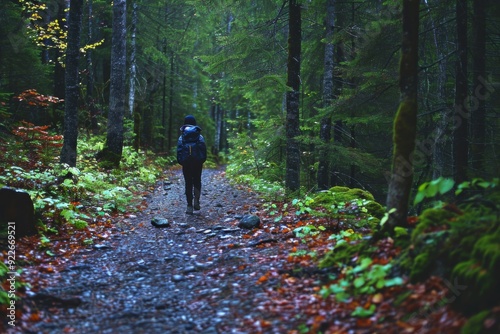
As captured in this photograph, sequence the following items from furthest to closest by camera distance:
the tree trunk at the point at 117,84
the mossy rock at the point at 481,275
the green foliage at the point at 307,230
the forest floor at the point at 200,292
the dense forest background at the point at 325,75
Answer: the tree trunk at the point at 117,84 < the dense forest background at the point at 325,75 < the green foliage at the point at 307,230 < the forest floor at the point at 200,292 < the mossy rock at the point at 481,275

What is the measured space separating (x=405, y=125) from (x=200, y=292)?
390cm

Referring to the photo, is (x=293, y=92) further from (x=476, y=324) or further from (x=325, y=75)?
(x=476, y=324)

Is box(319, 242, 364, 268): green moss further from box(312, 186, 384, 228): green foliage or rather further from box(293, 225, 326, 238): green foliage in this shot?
box(312, 186, 384, 228): green foliage

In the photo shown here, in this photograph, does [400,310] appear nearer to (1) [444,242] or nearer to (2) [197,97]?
(1) [444,242]

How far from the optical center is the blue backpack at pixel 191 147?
1091 centimetres

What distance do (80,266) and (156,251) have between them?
151 cm

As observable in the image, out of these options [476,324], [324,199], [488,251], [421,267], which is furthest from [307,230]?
[476,324]

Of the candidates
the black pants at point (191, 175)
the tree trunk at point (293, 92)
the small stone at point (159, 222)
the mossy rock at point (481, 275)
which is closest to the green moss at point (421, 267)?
the mossy rock at point (481, 275)

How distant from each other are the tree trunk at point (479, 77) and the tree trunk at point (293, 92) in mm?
4594

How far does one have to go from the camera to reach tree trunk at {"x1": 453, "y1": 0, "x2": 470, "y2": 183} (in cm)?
862

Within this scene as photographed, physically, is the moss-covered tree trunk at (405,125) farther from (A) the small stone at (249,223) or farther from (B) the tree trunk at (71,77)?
(B) the tree trunk at (71,77)

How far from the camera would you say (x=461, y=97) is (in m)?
8.83

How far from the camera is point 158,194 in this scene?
14.9 metres

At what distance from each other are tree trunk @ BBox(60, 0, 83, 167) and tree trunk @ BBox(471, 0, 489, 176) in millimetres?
10263
